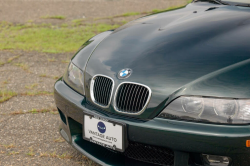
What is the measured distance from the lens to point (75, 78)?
2352 mm

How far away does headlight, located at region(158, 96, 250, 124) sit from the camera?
1683mm

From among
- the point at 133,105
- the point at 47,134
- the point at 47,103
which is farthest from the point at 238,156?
the point at 47,103

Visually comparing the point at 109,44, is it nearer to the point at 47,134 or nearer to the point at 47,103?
the point at 47,134

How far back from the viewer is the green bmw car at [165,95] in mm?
1694

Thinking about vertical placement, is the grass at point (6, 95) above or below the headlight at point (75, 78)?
below

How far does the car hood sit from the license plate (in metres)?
0.18

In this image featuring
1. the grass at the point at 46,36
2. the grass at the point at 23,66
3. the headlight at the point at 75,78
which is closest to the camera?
the headlight at the point at 75,78

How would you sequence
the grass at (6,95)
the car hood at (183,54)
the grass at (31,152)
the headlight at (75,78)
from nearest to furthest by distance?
1. the car hood at (183,54)
2. the headlight at (75,78)
3. the grass at (31,152)
4. the grass at (6,95)

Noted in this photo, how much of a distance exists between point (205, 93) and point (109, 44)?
0.96 m

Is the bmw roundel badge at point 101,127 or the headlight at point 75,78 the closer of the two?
the bmw roundel badge at point 101,127

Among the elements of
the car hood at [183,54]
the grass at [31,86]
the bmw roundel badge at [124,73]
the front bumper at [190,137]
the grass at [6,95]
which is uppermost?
the car hood at [183,54]

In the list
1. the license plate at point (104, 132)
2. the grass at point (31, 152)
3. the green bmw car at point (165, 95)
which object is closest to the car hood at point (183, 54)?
the green bmw car at point (165, 95)

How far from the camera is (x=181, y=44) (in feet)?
7.00

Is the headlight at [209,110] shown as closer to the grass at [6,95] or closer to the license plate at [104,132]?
the license plate at [104,132]
